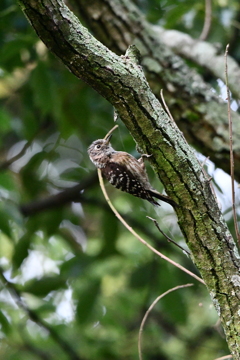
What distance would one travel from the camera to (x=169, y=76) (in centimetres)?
418

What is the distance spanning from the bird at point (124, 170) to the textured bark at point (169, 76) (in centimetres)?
55

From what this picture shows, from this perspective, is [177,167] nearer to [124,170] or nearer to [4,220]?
[124,170]

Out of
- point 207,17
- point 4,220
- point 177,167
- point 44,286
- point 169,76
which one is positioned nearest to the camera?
point 177,167

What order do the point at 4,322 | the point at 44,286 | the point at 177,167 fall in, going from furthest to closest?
the point at 44,286 → the point at 4,322 → the point at 177,167

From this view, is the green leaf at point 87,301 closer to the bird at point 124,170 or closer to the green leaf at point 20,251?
the green leaf at point 20,251

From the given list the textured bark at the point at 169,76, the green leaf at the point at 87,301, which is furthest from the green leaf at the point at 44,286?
the textured bark at the point at 169,76

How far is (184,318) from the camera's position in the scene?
4.89 meters

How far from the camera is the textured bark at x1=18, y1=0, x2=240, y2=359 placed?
7.17 feet

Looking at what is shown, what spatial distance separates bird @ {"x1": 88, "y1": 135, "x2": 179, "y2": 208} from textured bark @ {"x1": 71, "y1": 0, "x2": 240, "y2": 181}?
55 centimetres

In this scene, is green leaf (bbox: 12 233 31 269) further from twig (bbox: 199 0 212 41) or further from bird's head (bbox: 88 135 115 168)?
twig (bbox: 199 0 212 41)

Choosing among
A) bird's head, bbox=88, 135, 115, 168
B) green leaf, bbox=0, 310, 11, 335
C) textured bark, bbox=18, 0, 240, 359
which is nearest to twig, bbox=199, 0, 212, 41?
bird's head, bbox=88, 135, 115, 168

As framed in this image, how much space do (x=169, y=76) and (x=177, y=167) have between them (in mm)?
2057

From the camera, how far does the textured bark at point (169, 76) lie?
4.02 meters

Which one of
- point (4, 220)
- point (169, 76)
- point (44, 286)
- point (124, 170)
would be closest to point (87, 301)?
point (44, 286)
